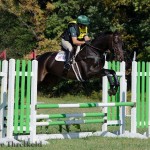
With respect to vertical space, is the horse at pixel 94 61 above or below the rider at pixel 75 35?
below

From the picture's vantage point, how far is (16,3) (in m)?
36.2

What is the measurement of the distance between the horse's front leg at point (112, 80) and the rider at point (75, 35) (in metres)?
0.82

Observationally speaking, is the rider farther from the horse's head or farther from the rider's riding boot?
the horse's head

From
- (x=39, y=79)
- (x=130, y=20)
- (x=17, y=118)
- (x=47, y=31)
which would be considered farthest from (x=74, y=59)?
(x=47, y=31)

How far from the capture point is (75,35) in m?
11.6

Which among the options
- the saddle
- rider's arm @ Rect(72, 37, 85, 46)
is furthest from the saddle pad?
rider's arm @ Rect(72, 37, 85, 46)

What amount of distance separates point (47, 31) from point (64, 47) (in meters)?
23.8

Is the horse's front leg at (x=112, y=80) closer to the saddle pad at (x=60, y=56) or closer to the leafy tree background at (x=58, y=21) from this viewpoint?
the saddle pad at (x=60, y=56)

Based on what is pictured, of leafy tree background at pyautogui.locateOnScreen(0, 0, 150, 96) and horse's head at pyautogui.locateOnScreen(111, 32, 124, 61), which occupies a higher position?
leafy tree background at pyautogui.locateOnScreen(0, 0, 150, 96)

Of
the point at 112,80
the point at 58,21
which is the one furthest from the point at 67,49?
the point at 58,21

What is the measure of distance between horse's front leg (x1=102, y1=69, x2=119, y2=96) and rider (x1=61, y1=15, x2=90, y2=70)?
0.82m

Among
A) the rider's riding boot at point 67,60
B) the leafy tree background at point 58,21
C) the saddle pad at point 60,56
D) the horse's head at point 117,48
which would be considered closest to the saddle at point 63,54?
the saddle pad at point 60,56

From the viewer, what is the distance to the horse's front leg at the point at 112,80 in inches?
436

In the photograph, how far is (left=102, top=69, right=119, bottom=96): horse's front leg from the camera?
436 inches
